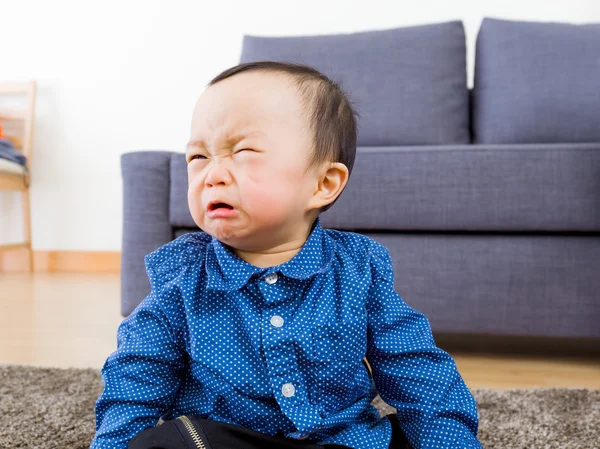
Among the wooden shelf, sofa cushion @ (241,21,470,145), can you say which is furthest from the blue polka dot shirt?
the wooden shelf

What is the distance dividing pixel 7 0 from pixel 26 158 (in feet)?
2.71

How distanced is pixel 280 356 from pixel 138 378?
0.15 meters

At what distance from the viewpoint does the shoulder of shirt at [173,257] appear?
2.10ft

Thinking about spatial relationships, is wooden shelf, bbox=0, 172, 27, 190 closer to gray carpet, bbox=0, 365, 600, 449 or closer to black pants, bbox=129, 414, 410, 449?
gray carpet, bbox=0, 365, 600, 449

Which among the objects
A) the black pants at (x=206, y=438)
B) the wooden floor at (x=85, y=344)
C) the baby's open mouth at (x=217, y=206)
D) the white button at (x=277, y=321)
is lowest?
the wooden floor at (x=85, y=344)

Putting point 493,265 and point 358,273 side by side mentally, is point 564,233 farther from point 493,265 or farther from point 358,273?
point 358,273

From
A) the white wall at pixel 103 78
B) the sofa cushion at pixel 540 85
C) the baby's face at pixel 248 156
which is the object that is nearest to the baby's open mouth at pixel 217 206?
the baby's face at pixel 248 156

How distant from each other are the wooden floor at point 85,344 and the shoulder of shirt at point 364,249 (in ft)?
1.74

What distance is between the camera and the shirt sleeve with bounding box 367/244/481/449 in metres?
0.62

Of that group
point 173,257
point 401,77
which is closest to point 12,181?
point 401,77

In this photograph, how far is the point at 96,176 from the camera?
2.86m

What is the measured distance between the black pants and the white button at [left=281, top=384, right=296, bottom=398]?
4 centimetres

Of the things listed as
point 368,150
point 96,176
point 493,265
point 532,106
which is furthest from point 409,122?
point 96,176

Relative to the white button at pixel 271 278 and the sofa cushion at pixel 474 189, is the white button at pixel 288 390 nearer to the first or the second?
the white button at pixel 271 278
